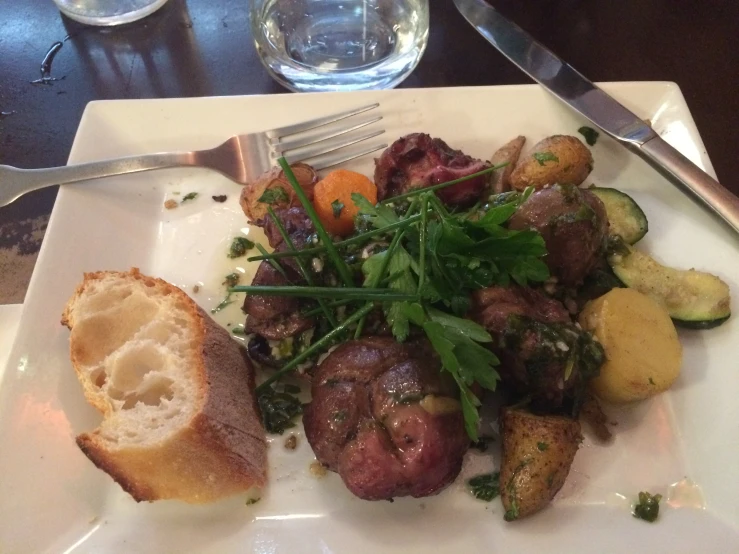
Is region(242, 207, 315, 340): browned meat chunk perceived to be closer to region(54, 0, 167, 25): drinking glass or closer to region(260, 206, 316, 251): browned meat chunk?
region(260, 206, 316, 251): browned meat chunk

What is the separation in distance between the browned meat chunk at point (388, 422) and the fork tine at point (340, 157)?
0.94m

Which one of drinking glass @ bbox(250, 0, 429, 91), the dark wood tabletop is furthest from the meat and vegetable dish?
the dark wood tabletop

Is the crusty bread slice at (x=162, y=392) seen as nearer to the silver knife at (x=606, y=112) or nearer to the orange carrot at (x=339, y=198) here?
the orange carrot at (x=339, y=198)

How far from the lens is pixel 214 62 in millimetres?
2910

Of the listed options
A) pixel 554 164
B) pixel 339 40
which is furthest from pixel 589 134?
pixel 339 40

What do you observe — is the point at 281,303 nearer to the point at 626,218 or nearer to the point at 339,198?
the point at 339,198

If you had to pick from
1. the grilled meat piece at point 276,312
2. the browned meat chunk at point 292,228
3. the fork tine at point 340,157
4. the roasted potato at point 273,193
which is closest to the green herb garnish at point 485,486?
the grilled meat piece at point 276,312

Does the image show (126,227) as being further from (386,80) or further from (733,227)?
(733,227)

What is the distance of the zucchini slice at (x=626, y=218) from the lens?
1960 millimetres

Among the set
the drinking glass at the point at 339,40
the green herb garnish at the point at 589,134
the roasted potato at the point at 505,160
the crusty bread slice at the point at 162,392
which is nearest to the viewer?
the crusty bread slice at the point at 162,392

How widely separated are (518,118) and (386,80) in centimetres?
64

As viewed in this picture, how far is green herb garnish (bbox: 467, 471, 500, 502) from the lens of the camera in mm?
1611

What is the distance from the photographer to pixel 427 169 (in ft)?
6.59

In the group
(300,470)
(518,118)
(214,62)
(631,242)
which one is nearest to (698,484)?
(631,242)
